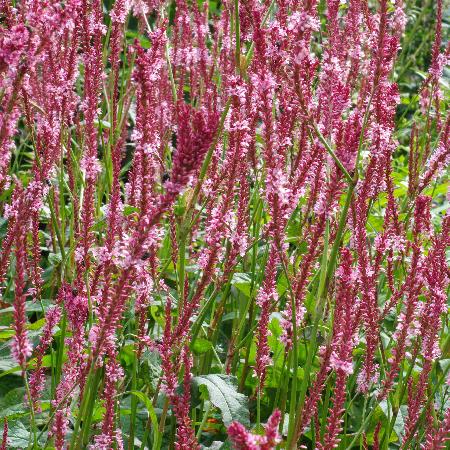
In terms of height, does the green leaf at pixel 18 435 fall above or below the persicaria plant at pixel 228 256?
below

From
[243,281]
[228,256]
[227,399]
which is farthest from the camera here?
[243,281]

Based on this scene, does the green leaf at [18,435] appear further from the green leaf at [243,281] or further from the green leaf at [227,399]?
the green leaf at [243,281]

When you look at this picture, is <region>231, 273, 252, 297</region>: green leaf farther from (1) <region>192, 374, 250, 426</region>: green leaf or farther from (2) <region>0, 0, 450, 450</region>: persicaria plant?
(1) <region>192, 374, 250, 426</region>: green leaf

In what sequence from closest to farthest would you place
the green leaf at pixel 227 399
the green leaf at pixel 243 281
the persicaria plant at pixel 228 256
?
1. the persicaria plant at pixel 228 256
2. the green leaf at pixel 227 399
3. the green leaf at pixel 243 281

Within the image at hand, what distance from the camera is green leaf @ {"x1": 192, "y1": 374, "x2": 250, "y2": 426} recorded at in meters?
1.84

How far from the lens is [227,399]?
1.86 metres

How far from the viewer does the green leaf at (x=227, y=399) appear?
1837 millimetres

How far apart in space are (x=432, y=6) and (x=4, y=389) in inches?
206

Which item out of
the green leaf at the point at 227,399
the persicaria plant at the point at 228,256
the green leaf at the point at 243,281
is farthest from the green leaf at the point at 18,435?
the green leaf at the point at 243,281

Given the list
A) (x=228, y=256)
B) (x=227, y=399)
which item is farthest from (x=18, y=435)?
(x=228, y=256)

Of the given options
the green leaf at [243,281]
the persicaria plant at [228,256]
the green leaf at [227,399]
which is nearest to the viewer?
the persicaria plant at [228,256]

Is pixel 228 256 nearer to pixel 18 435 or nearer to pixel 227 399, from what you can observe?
pixel 227 399

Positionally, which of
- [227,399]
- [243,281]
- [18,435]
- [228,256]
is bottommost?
[18,435]

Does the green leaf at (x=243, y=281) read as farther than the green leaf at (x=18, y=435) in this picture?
Yes
